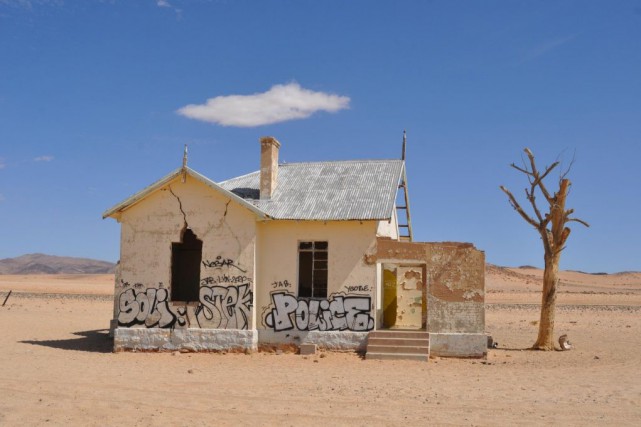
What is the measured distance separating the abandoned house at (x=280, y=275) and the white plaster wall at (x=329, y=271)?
0.03 metres

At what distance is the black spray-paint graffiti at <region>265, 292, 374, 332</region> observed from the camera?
703 inches

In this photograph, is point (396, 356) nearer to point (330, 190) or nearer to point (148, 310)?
point (330, 190)

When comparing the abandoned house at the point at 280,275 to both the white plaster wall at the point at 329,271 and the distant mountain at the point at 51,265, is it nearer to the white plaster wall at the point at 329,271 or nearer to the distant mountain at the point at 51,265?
the white plaster wall at the point at 329,271

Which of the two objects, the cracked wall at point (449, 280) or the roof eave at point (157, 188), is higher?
the roof eave at point (157, 188)

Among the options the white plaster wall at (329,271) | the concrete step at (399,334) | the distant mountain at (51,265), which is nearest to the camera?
the concrete step at (399,334)

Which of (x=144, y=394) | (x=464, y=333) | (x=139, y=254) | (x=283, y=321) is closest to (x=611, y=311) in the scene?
(x=464, y=333)

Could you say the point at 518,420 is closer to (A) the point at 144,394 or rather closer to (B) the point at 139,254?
(A) the point at 144,394

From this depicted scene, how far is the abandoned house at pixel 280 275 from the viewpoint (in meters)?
17.7

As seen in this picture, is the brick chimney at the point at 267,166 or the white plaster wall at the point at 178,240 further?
the brick chimney at the point at 267,166

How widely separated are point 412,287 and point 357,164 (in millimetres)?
4901

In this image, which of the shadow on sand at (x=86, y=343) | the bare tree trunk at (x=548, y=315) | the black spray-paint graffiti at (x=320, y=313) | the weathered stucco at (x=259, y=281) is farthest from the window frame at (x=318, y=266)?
the bare tree trunk at (x=548, y=315)

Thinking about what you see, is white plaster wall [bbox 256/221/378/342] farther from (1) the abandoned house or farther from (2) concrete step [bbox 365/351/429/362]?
(2) concrete step [bbox 365/351/429/362]

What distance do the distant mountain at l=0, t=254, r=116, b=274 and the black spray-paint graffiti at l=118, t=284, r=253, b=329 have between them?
142 m

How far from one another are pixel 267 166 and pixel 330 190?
2.26 metres
